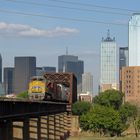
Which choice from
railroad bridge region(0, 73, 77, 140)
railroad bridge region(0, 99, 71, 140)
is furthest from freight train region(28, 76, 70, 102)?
railroad bridge region(0, 99, 71, 140)

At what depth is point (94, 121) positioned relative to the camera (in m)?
121

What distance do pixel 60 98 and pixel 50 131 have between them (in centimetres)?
2649

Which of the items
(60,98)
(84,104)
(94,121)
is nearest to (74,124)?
(94,121)

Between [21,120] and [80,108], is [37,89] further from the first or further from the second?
[80,108]

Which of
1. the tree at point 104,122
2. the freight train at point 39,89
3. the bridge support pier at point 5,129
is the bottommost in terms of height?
the tree at point 104,122

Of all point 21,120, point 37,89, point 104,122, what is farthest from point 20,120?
point 104,122

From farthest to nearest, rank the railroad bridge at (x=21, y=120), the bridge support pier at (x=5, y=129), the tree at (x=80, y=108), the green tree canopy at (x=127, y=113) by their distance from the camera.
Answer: the tree at (x=80, y=108)
the green tree canopy at (x=127, y=113)
the bridge support pier at (x=5, y=129)
the railroad bridge at (x=21, y=120)

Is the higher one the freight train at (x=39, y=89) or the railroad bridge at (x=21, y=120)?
the freight train at (x=39, y=89)

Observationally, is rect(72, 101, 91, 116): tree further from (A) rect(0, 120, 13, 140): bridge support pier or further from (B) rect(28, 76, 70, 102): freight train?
(A) rect(0, 120, 13, 140): bridge support pier

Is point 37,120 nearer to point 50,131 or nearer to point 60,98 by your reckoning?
point 50,131

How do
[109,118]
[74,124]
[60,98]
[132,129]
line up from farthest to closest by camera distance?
[132,129], [74,124], [109,118], [60,98]

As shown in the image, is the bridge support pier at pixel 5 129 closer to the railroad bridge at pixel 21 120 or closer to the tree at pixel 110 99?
the railroad bridge at pixel 21 120

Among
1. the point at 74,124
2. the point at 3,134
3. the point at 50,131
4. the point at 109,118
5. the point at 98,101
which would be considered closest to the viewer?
the point at 3,134

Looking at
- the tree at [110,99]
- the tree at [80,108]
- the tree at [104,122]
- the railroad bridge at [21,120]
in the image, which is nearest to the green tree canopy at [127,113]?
the tree at [80,108]
